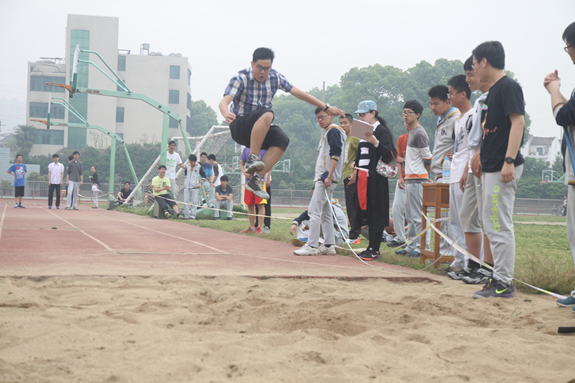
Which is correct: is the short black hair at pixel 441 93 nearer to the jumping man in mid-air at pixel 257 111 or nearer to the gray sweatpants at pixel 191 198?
the jumping man in mid-air at pixel 257 111

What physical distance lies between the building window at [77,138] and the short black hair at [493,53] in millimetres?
57710

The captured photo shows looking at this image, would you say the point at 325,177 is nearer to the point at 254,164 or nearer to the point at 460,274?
the point at 254,164

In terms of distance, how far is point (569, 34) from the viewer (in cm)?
314

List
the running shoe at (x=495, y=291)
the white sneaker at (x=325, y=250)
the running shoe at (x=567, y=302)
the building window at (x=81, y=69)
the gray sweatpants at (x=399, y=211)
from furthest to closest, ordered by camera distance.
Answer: the building window at (x=81, y=69) < the gray sweatpants at (x=399, y=211) < the white sneaker at (x=325, y=250) < the running shoe at (x=495, y=291) < the running shoe at (x=567, y=302)

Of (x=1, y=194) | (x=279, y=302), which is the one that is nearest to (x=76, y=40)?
(x=1, y=194)

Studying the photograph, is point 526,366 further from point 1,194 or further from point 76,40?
point 76,40

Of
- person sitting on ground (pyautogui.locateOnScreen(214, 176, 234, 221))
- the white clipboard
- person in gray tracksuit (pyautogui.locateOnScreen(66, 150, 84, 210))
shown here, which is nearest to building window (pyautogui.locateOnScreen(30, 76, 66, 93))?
person in gray tracksuit (pyautogui.locateOnScreen(66, 150, 84, 210))

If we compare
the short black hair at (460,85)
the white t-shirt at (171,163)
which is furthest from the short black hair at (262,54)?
the white t-shirt at (171,163)

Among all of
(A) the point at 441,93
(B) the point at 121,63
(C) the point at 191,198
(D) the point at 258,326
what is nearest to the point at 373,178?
(A) the point at 441,93

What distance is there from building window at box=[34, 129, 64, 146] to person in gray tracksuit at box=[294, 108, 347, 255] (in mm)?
56659

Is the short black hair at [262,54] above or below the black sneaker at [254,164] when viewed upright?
above

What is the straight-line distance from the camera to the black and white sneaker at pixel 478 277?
4.21 m

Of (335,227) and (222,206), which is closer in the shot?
(335,227)

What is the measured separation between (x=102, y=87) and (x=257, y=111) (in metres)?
55.3
